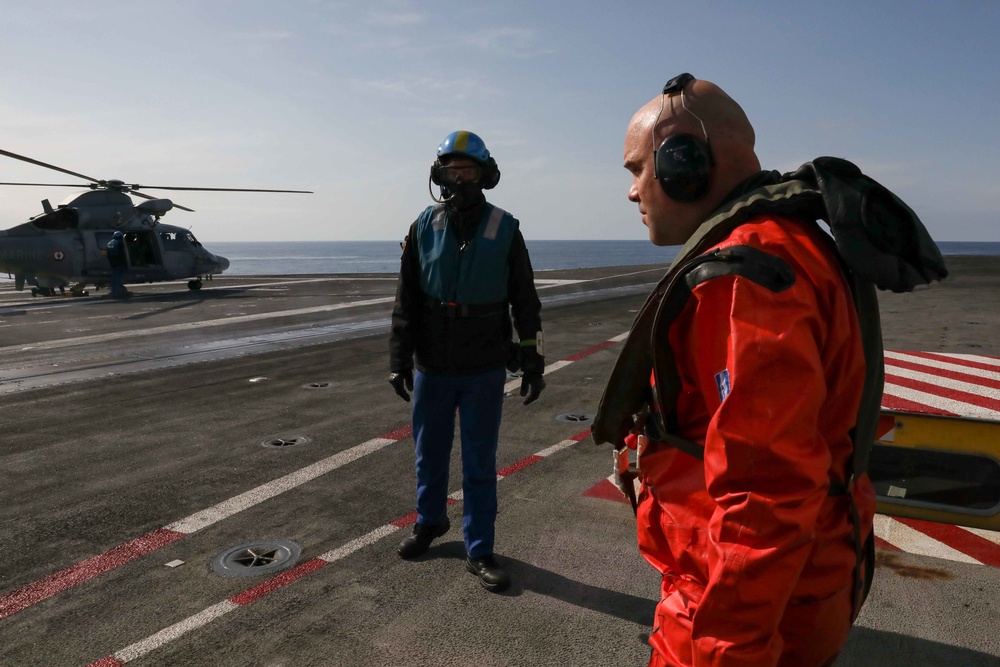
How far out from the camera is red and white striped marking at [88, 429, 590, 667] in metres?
3.33

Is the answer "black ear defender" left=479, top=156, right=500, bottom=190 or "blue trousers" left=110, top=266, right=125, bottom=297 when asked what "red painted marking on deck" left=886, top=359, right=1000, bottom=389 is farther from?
"blue trousers" left=110, top=266, right=125, bottom=297

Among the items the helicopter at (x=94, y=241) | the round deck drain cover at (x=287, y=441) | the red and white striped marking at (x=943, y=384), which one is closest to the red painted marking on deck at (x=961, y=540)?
the red and white striped marking at (x=943, y=384)

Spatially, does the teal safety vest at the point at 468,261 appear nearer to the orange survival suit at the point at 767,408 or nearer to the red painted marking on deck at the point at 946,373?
the orange survival suit at the point at 767,408

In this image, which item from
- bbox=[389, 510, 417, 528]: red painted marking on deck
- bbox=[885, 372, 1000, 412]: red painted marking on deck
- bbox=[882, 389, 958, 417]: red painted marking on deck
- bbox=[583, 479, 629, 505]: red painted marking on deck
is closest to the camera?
bbox=[389, 510, 417, 528]: red painted marking on deck

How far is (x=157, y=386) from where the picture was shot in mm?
9812

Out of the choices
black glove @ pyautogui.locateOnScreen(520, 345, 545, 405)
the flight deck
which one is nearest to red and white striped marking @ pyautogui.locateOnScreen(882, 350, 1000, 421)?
the flight deck

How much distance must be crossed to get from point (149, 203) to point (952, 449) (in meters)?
26.5

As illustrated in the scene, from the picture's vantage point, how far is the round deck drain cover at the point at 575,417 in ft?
24.2

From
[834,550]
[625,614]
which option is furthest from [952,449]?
[834,550]

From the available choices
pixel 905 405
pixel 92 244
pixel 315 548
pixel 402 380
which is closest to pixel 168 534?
pixel 315 548

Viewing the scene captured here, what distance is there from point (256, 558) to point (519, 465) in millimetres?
2339

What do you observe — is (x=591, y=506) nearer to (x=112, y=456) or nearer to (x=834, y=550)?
(x=834, y=550)

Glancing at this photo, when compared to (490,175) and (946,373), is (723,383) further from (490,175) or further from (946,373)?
(946,373)

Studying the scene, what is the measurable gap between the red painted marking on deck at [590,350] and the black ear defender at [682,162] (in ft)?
31.2
